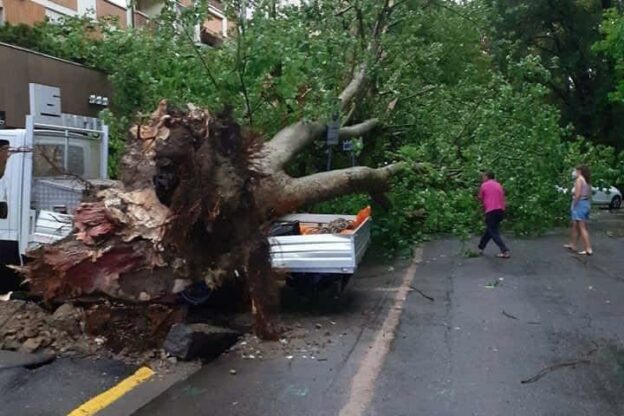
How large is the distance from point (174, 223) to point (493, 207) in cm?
804

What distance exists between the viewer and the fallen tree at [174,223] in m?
7.08

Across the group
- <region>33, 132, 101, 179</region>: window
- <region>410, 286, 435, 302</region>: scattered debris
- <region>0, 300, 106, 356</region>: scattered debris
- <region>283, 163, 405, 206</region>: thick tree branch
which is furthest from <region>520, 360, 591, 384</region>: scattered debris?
<region>33, 132, 101, 179</region>: window

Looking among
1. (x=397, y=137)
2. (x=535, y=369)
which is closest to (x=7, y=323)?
(x=535, y=369)

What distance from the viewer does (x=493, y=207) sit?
1400 centimetres

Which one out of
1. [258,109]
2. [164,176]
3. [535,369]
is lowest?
[535,369]

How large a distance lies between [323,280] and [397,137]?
818cm

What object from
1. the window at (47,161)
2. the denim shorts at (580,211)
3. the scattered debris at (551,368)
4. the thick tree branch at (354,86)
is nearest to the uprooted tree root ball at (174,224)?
the window at (47,161)

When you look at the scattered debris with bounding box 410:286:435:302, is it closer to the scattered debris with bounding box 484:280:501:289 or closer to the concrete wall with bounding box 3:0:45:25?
the scattered debris with bounding box 484:280:501:289

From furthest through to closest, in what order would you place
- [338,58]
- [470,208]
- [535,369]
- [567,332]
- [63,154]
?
1. [470,208]
2. [338,58]
3. [63,154]
4. [567,332]
5. [535,369]

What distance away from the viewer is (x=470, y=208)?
1521 cm

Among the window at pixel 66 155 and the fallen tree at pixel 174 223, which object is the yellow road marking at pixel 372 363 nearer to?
the fallen tree at pixel 174 223

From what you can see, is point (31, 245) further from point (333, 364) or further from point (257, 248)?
point (333, 364)

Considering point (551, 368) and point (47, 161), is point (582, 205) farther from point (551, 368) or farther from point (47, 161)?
point (47, 161)

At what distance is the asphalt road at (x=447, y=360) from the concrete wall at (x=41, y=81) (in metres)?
7.55
